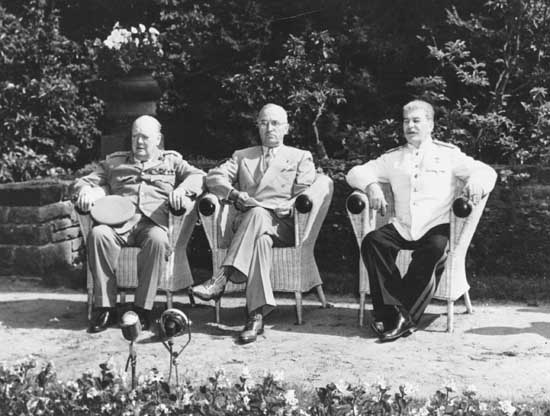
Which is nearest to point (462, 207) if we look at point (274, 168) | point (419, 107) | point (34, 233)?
point (419, 107)

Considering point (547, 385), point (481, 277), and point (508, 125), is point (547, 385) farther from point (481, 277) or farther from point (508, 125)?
point (508, 125)

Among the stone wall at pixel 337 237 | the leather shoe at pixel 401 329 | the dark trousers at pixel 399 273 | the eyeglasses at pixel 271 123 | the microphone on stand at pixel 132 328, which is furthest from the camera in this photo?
the stone wall at pixel 337 237

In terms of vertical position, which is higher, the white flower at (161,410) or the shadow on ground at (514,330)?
the shadow on ground at (514,330)

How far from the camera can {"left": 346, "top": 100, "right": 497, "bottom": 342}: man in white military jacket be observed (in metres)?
5.40

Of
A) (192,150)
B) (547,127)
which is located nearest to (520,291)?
(547,127)

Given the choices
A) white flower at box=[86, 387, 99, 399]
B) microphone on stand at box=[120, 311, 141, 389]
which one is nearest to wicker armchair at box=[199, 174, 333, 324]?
microphone on stand at box=[120, 311, 141, 389]

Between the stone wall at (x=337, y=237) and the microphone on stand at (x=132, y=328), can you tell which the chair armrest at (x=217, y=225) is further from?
the microphone on stand at (x=132, y=328)

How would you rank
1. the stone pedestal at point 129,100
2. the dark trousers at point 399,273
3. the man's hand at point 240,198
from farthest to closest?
the stone pedestal at point 129,100, the man's hand at point 240,198, the dark trousers at point 399,273

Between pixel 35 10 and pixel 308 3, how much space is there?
2.85 metres

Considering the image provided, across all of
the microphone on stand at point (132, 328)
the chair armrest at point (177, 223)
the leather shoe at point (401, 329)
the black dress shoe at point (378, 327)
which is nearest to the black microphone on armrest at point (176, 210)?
the chair armrest at point (177, 223)

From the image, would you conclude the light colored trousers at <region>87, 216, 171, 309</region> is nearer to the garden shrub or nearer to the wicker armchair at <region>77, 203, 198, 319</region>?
the wicker armchair at <region>77, 203, 198, 319</region>

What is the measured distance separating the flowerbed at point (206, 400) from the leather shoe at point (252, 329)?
1.68 meters

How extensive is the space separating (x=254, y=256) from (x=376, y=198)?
2.62ft

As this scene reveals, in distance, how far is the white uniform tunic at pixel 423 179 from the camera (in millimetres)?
5688
